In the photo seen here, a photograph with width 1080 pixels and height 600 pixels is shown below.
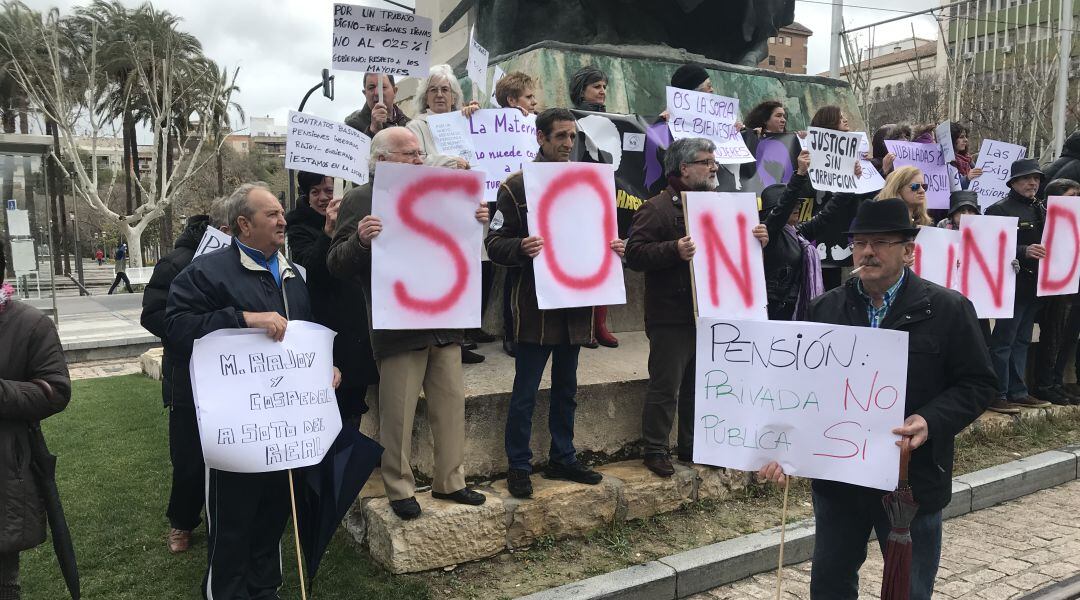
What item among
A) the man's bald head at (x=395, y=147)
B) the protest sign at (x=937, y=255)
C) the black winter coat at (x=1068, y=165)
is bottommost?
the protest sign at (x=937, y=255)

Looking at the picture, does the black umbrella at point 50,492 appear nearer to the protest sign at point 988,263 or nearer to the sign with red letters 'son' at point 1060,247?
the protest sign at point 988,263

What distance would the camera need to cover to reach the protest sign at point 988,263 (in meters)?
5.83

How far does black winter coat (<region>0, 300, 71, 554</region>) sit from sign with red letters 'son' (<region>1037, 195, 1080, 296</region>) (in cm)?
691

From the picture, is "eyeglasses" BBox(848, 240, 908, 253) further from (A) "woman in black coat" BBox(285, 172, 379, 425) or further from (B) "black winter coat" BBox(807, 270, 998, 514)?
(A) "woman in black coat" BBox(285, 172, 379, 425)

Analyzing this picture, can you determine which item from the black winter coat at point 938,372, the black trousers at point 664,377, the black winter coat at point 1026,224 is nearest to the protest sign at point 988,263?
the black winter coat at point 1026,224

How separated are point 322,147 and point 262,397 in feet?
6.66

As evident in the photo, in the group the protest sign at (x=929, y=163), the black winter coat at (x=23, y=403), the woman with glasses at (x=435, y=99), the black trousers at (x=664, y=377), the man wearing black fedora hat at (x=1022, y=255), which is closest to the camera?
the black winter coat at (x=23, y=403)

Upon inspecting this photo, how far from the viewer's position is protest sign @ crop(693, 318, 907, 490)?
2551mm

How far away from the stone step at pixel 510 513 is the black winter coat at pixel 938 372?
1978 millimetres

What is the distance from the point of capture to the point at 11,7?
26375mm

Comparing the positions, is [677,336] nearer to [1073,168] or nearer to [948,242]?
[948,242]

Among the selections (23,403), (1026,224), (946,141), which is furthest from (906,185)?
(23,403)

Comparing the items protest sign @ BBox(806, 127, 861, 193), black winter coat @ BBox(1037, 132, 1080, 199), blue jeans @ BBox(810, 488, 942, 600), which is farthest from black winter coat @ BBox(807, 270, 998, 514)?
black winter coat @ BBox(1037, 132, 1080, 199)

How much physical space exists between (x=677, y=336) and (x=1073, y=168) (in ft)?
16.7
